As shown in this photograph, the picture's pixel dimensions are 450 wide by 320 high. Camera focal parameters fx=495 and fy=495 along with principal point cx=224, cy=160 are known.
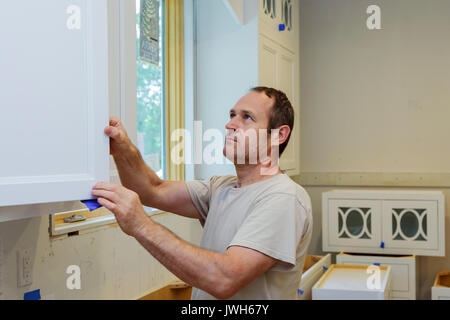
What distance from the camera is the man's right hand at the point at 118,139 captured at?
120 cm

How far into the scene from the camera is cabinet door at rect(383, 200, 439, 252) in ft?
9.07

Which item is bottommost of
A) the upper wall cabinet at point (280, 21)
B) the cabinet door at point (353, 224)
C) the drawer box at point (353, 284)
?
the drawer box at point (353, 284)

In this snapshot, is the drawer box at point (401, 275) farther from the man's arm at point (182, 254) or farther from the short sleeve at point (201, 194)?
the man's arm at point (182, 254)

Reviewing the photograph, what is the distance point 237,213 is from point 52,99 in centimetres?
57

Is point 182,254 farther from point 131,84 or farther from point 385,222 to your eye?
point 385,222

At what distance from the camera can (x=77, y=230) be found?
5.59 feet

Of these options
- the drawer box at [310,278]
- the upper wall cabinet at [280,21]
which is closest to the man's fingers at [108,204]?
the drawer box at [310,278]

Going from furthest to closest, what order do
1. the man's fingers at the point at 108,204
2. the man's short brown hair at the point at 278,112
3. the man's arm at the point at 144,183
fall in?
the man's short brown hair at the point at 278,112, the man's arm at the point at 144,183, the man's fingers at the point at 108,204

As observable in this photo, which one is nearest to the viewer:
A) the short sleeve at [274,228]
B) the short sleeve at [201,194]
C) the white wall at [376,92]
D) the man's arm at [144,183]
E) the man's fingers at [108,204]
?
the man's fingers at [108,204]

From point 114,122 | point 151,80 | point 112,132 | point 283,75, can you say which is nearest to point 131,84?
point 114,122

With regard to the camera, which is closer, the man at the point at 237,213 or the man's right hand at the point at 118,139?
the man at the point at 237,213

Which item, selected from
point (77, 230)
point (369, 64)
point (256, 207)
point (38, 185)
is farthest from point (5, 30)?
point (369, 64)

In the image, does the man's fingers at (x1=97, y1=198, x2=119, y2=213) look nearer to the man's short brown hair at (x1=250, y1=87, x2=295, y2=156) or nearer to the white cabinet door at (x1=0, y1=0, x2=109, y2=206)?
the white cabinet door at (x1=0, y1=0, x2=109, y2=206)

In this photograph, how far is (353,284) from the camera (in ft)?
7.20
